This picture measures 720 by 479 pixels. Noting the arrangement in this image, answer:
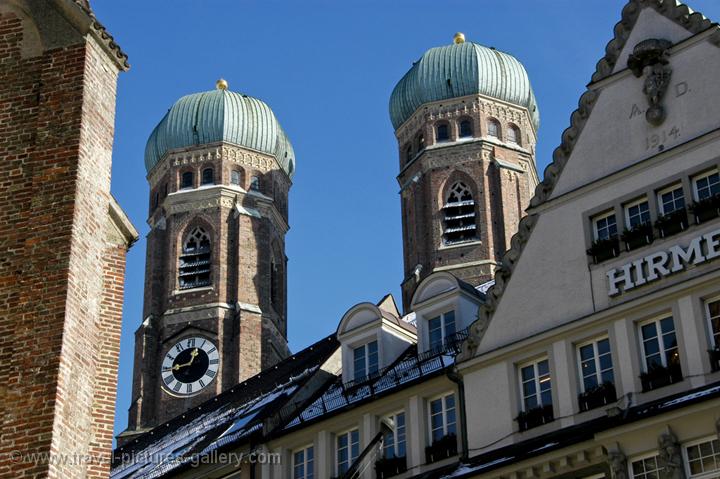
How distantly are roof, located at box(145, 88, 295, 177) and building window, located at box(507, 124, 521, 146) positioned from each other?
13971 millimetres

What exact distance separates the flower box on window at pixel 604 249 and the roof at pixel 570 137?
192 centimetres

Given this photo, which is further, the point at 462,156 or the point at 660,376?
→ the point at 462,156

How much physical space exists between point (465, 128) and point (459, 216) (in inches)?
232

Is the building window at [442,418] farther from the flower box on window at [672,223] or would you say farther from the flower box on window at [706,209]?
the flower box on window at [706,209]

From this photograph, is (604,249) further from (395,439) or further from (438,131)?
(438,131)

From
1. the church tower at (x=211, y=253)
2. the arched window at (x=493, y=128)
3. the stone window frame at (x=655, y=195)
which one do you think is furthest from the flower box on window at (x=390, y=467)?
the arched window at (x=493, y=128)

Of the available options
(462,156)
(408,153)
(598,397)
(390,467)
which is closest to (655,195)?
(598,397)

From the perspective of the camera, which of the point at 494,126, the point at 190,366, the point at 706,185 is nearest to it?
the point at 706,185

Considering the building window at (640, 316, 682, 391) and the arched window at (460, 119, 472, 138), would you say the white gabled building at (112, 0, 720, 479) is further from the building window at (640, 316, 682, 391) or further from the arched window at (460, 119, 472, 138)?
the arched window at (460, 119, 472, 138)

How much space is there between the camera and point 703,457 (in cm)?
2592

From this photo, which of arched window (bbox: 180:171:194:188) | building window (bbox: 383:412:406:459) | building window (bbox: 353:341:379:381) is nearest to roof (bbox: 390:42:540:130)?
arched window (bbox: 180:171:194:188)

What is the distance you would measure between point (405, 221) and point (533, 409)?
166ft

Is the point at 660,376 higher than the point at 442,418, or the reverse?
the point at 442,418

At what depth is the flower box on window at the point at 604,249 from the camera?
29.5 metres
